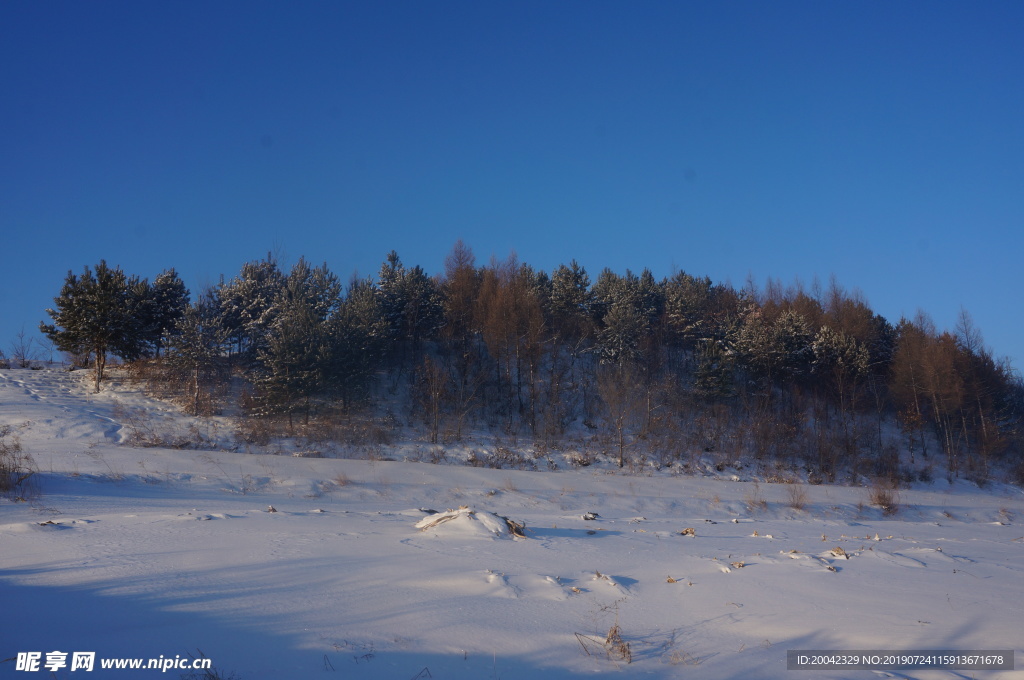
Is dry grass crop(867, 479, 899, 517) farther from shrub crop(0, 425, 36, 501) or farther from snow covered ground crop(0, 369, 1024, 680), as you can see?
shrub crop(0, 425, 36, 501)

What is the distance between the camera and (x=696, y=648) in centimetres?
603

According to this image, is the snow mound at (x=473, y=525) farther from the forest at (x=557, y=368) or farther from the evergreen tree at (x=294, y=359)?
the evergreen tree at (x=294, y=359)

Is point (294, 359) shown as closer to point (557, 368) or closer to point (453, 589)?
point (557, 368)

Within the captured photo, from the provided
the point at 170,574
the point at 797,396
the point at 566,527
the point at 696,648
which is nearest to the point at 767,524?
the point at 566,527

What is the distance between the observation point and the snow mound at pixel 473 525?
10.7 metres

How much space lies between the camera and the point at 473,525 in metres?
10.9

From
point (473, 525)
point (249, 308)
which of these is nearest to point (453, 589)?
point (473, 525)

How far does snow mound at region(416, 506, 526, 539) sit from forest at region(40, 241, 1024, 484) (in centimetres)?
1696

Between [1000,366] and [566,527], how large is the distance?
153 feet

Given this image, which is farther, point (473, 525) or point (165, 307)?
point (165, 307)

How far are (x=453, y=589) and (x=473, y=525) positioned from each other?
3.71 m

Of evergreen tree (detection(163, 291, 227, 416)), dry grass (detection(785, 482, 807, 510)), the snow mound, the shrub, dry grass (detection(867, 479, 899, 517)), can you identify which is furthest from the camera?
evergreen tree (detection(163, 291, 227, 416))

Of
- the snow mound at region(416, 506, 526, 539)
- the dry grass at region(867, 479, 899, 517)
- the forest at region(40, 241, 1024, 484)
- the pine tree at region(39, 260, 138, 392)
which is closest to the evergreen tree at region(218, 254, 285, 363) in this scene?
the forest at region(40, 241, 1024, 484)

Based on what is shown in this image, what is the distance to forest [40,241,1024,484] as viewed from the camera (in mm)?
31562
